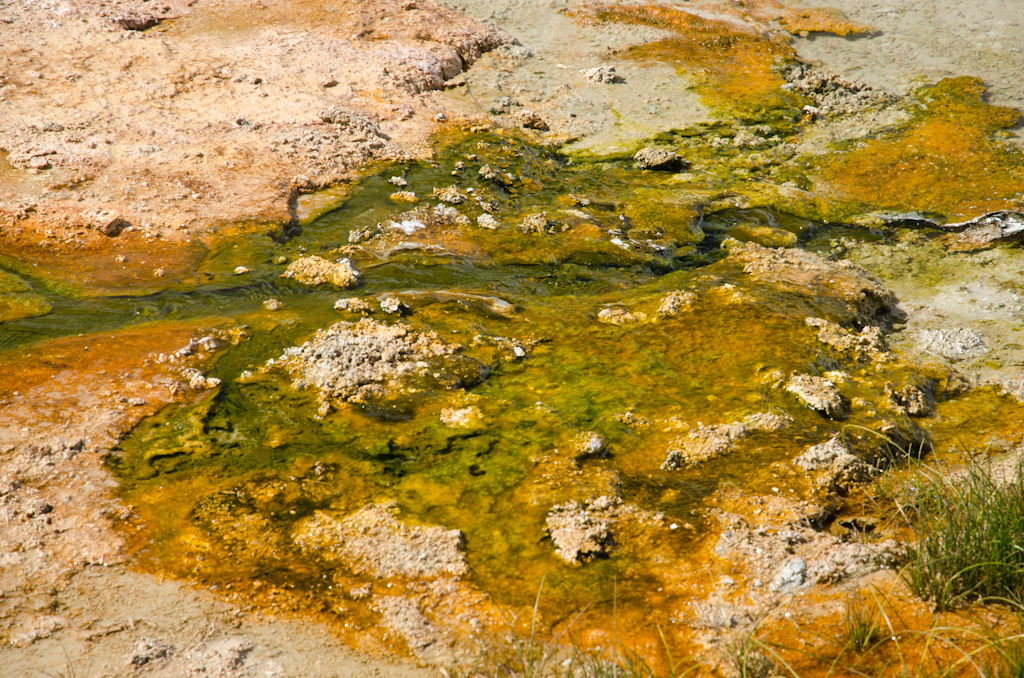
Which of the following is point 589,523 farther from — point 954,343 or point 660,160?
point 660,160

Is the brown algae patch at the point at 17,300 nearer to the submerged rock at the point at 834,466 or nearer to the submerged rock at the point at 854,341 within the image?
the submerged rock at the point at 834,466

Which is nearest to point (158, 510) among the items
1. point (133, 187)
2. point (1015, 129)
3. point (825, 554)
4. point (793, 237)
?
point (825, 554)

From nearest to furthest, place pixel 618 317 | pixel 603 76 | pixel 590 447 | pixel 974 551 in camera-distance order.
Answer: pixel 974 551 → pixel 590 447 → pixel 618 317 → pixel 603 76

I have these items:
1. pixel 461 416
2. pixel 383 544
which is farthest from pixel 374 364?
pixel 383 544

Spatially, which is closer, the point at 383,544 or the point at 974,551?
the point at 974,551

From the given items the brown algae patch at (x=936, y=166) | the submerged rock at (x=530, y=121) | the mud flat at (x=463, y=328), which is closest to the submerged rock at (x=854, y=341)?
the mud flat at (x=463, y=328)

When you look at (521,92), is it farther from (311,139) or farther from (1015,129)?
(1015,129)

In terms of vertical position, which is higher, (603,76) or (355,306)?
(603,76)
